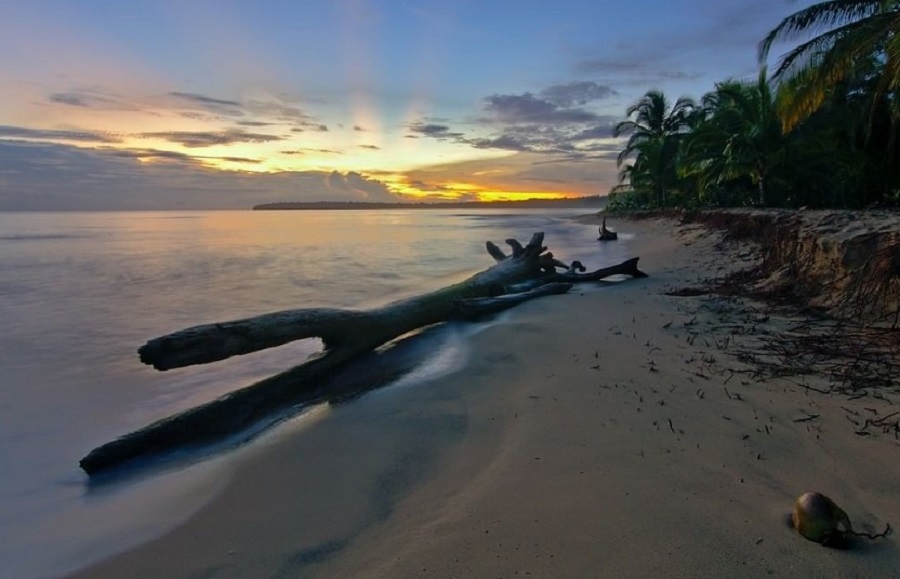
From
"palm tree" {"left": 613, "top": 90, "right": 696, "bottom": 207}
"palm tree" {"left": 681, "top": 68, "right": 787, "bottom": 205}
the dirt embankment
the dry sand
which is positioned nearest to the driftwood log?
the dry sand

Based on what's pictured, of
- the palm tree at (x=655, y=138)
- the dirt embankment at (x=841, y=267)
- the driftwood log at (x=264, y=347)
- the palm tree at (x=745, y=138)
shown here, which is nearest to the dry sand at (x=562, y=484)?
the driftwood log at (x=264, y=347)

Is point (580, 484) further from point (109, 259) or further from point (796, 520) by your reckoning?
point (109, 259)

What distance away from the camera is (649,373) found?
5.03 meters

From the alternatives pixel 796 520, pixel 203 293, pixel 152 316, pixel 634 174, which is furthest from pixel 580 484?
pixel 634 174

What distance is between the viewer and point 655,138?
3941 cm

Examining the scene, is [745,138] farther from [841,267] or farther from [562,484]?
[562,484]

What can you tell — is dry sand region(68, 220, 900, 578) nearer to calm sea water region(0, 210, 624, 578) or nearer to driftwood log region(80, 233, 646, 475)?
calm sea water region(0, 210, 624, 578)

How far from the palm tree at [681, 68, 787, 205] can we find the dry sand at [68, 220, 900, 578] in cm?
2163

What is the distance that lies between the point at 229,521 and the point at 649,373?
142 inches

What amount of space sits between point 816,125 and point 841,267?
19.1 m

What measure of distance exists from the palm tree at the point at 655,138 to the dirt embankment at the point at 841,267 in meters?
29.7

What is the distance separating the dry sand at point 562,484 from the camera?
2527mm

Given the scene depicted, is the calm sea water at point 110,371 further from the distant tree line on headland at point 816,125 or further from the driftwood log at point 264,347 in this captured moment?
the distant tree line on headland at point 816,125

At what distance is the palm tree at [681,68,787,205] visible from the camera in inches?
920
